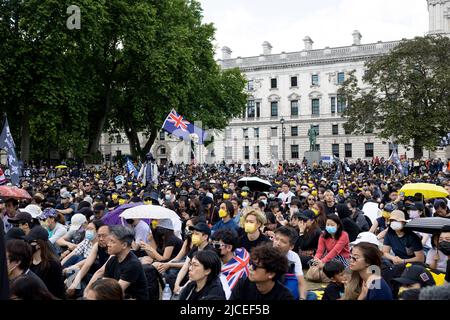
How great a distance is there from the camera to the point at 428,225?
22.8ft

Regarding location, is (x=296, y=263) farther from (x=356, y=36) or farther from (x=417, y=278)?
(x=356, y=36)

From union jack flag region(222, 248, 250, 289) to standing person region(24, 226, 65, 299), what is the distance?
67.0 inches

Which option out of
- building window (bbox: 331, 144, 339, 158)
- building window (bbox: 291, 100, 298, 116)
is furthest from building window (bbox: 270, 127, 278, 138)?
building window (bbox: 331, 144, 339, 158)

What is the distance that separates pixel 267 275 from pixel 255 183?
37.5 feet

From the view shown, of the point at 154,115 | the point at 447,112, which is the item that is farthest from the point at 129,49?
the point at 447,112

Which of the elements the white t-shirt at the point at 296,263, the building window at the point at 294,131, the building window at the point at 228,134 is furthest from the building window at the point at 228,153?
the white t-shirt at the point at 296,263

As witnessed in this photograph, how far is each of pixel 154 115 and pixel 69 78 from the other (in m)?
7.63

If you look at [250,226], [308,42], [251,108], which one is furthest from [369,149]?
[250,226]

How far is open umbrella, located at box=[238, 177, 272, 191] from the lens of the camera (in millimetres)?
15621

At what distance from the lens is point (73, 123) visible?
103 feet

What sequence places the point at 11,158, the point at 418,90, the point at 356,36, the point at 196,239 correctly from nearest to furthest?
the point at 196,239 → the point at 11,158 → the point at 418,90 → the point at 356,36

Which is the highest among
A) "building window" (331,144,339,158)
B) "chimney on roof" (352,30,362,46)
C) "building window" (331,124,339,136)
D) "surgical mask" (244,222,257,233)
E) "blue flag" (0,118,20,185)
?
"chimney on roof" (352,30,362,46)

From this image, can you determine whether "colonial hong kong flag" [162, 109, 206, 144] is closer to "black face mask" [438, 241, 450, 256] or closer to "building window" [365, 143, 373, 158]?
"black face mask" [438, 241, 450, 256]

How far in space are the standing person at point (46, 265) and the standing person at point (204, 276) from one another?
4.72ft
